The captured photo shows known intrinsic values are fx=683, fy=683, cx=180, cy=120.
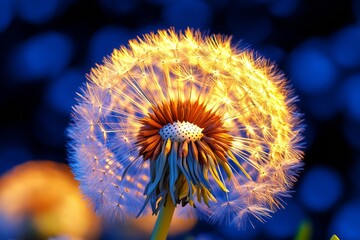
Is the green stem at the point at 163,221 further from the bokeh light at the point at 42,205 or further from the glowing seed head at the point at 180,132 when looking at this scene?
the bokeh light at the point at 42,205

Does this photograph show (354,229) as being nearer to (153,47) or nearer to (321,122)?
(321,122)

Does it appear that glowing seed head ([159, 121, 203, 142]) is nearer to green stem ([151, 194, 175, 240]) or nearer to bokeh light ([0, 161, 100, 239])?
green stem ([151, 194, 175, 240])

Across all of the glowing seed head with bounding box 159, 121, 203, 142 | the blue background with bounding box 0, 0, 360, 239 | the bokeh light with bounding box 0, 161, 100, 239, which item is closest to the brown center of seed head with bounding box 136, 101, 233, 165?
the glowing seed head with bounding box 159, 121, 203, 142

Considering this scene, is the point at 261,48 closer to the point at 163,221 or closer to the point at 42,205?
the point at 42,205

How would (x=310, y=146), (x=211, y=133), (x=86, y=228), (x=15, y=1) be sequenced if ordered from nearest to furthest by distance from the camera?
1. (x=211, y=133)
2. (x=86, y=228)
3. (x=310, y=146)
4. (x=15, y=1)

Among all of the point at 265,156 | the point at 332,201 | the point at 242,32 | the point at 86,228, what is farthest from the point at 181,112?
the point at 332,201

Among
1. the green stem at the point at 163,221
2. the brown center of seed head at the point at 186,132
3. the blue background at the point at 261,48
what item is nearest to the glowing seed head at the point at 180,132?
the brown center of seed head at the point at 186,132
